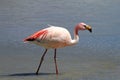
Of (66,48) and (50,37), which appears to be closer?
(50,37)

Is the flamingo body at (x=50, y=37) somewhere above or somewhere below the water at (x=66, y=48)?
above

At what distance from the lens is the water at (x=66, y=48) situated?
9352mm

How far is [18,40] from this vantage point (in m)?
12.2

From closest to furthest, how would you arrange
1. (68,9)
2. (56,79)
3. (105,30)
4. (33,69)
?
(56,79), (33,69), (105,30), (68,9)

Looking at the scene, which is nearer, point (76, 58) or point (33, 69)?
point (33, 69)

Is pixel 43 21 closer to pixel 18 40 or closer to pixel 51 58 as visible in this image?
pixel 18 40

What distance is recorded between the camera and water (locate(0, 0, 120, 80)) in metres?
9.35

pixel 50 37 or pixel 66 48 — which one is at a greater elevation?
pixel 50 37

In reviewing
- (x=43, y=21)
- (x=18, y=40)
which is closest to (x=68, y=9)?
(x=43, y=21)

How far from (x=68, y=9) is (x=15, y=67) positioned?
24.0 feet

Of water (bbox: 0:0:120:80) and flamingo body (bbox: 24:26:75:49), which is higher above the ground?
flamingo body (bbox: 24:26:75:49)

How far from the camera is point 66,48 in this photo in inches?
458

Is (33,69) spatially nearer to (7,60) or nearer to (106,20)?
(7,60)

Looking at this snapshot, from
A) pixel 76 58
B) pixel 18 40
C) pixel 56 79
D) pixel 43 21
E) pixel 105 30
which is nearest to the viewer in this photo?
pixel 56 79
